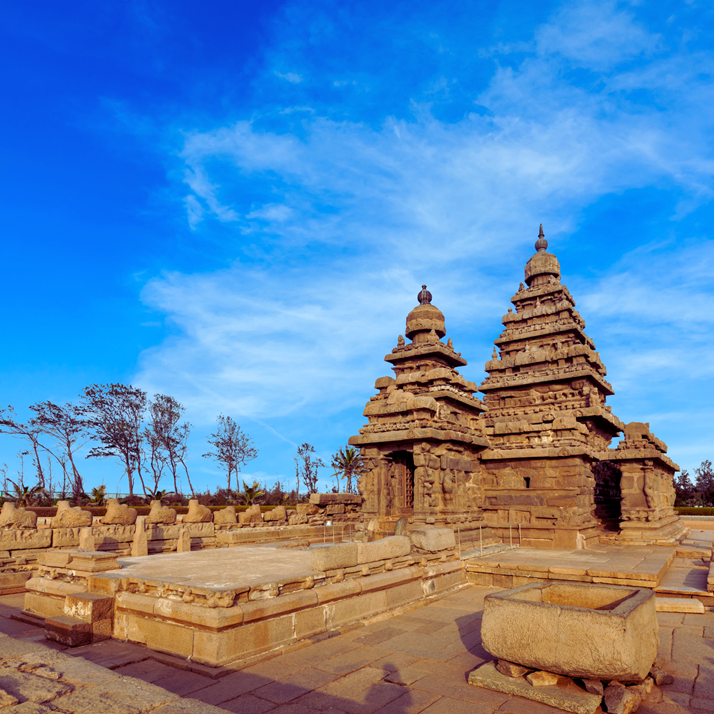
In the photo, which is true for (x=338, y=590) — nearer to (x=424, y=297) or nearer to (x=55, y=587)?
(x=55, y=587)

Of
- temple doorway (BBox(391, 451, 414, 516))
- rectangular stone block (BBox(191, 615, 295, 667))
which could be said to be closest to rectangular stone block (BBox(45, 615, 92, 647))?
rectangular stone block (BBox(191, 615, 295, 667))

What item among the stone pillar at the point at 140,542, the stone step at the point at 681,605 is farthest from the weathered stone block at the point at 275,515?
the stone step at the point at 681,605

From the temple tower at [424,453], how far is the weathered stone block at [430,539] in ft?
14.2

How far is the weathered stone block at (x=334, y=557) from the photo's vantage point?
22.8 ft

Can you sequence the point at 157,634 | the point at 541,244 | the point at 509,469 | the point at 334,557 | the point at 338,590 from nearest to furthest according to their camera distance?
the point at 157,634 → the point at 338,590 → the point at 334,557 → the point at 509,469 → the point at 541,244

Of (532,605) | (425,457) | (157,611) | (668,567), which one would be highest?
(425,457)

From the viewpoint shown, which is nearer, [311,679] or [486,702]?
[486,702]

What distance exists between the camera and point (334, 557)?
280 inches

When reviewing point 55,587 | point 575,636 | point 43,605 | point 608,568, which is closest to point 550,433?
point 608,568

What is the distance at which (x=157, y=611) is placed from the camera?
5879 mm

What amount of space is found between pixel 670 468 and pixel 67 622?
778 inches

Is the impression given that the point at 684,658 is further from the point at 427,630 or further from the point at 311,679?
the point at 311,679

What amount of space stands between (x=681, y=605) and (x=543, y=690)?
4.82 meters

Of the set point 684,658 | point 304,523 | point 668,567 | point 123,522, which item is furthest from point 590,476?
point 123,522
